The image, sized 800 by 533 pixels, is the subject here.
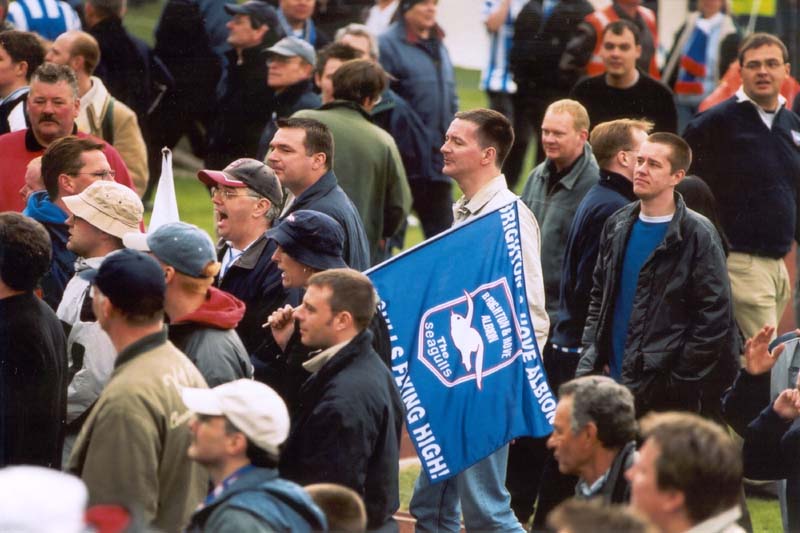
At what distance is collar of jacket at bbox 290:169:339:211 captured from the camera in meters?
7.53

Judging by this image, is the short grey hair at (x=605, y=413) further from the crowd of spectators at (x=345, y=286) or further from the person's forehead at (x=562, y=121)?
the person's forehead at (x=562, y=121)

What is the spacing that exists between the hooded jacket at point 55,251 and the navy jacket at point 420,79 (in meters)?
5.19

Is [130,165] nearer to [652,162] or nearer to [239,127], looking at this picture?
[239,127]

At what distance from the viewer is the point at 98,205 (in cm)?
653

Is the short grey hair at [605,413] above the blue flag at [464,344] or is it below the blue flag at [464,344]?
above

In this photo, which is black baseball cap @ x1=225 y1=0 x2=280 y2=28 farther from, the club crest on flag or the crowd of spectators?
the club crest on flag

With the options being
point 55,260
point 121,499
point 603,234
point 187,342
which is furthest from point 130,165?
point 121,499

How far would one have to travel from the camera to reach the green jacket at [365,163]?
9.12 meters

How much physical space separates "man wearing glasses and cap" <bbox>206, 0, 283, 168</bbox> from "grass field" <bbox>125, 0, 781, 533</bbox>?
285 cm

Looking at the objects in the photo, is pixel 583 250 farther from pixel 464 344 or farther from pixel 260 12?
pixel 260 12

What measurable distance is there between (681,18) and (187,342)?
14139mm

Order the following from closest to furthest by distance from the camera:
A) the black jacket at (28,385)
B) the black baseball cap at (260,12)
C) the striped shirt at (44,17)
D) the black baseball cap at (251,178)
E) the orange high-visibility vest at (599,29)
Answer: the black jacket at (28,385), the black baseball cap at (251,178), the black baseball cap at (260,12), the striped shirt at (44,17), the orange high-visibility vest at (599,29)

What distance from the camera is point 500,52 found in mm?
14734

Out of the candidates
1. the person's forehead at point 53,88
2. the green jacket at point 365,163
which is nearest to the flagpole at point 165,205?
the person's forehead at point 53,88
